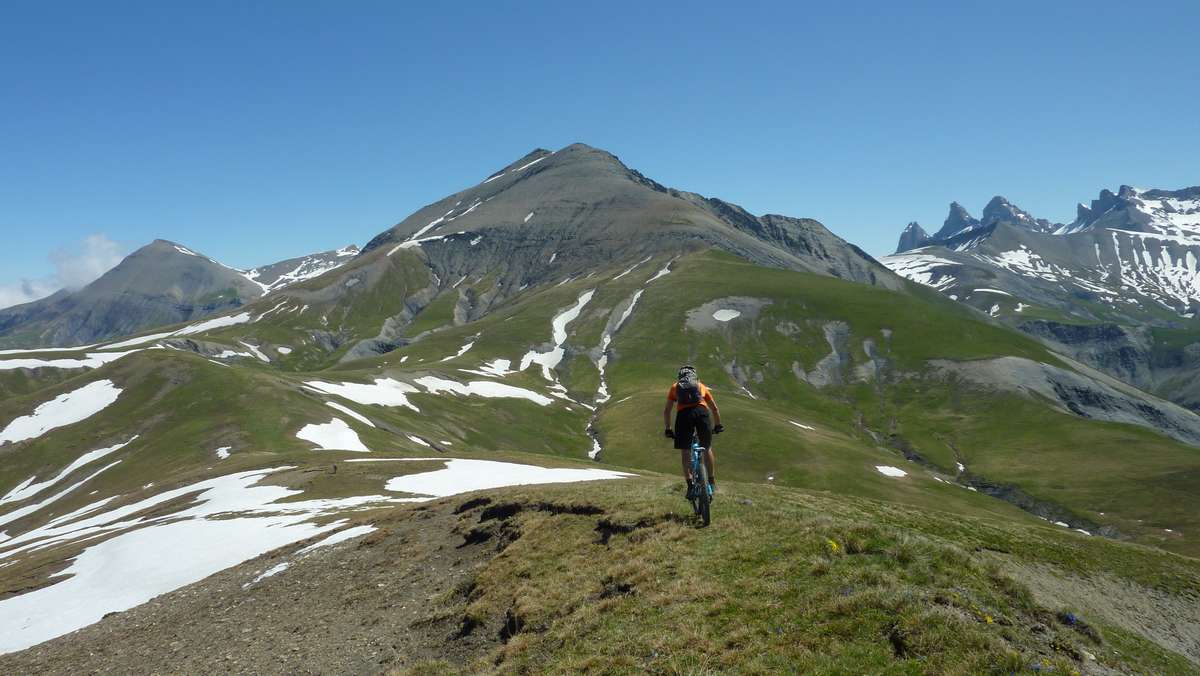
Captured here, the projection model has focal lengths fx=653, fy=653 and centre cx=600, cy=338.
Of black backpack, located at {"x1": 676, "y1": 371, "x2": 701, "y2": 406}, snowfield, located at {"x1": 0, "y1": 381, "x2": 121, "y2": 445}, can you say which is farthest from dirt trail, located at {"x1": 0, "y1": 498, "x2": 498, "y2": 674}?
snowfield, located at {"x1": 0, "y1": 381, "x2": 121, "y2": 445}

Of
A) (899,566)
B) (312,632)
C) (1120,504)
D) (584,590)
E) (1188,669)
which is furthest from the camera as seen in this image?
(1120,504)

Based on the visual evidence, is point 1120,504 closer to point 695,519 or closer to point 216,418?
point 695,519

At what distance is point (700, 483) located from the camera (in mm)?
19703

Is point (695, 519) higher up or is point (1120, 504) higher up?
point (695, 519)

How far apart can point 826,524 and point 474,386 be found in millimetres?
154526

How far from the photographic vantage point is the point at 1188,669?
529 inches

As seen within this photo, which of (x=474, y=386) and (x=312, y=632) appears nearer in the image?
(x=312, y=632)

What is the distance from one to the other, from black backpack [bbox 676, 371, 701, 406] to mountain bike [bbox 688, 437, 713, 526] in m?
1.17

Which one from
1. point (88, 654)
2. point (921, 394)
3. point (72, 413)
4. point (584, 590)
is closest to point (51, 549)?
point (88, 654)

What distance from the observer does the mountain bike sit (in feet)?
63.3

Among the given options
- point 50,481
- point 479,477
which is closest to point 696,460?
point 479,477

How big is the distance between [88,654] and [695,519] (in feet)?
74.3

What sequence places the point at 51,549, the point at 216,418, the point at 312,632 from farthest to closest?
the point at 216,418
the point at 51,549
the point at 312,632

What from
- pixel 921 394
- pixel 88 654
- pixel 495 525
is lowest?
pixel 921 394
